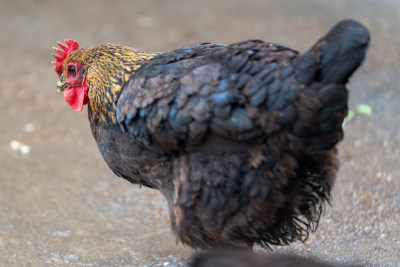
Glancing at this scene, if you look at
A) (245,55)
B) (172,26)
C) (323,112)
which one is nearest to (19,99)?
(172,26)

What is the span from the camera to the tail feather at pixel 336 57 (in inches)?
106

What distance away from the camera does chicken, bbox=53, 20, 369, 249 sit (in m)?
2.73

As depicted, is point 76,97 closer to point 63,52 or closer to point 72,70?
point 72,70

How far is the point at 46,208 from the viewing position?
460 centimetres

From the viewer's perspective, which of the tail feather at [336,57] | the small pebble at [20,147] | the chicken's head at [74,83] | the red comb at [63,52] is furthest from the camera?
the small pebble at [20,147]

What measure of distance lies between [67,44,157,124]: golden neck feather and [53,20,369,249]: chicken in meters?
0.03

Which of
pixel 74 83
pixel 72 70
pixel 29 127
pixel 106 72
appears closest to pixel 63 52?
pixel 72 70

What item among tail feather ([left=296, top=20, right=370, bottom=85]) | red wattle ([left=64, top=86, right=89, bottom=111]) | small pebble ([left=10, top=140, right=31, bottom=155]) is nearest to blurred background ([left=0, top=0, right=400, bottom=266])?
small pebble ([left=10, top=140, right=31, bottom=155])

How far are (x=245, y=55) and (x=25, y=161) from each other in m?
3.39

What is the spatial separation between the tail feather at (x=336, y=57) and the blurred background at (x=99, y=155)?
1634 mm

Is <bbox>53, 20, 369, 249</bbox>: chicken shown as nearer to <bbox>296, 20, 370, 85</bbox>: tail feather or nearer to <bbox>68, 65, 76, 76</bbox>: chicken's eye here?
<bbox>296, 20, 370, 85</bbox>: tail feather

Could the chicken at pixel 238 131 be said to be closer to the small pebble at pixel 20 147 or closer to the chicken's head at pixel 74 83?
the chicken's head at pixel 74 83

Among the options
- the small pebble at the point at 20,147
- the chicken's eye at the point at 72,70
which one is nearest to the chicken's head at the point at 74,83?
the chicken's eye at the point at 72,70

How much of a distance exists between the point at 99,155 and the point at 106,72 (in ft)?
7.24
